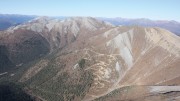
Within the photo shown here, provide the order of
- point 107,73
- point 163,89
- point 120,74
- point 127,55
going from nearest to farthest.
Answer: point 163,89 → point 120,74 → point 107,73 → point 127,55

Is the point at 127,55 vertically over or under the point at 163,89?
over

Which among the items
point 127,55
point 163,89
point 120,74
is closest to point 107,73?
point 120,74

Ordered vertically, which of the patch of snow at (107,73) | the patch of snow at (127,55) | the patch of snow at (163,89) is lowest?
the patch of snow at (107,73)

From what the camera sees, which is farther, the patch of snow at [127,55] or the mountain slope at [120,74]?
the patch of snow at [127,55]

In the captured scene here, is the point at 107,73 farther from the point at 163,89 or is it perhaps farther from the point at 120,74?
the point at 163,89

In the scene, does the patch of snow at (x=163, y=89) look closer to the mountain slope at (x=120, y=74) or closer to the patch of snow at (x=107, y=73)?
the mountain slope at (x=120, y=74)

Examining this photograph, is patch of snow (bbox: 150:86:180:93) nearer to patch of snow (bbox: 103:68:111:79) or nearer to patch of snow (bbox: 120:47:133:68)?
patch of snow (bbox: 103:68:111:79)

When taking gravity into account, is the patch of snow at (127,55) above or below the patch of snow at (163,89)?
above

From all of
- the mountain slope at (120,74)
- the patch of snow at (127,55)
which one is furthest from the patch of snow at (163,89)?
the patch of snow at (127,55)

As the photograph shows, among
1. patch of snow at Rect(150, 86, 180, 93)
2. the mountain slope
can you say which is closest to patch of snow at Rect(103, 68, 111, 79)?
the mountain slope

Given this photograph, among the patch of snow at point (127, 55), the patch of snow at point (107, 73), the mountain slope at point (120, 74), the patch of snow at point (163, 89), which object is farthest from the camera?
the patch of snow at point (127, 55)

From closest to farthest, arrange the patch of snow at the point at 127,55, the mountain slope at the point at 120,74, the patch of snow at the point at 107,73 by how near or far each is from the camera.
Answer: the mountain slope at the point at 120,74
the patch of snow at the point at 107,73
the patch of snow at the point at 127,55
